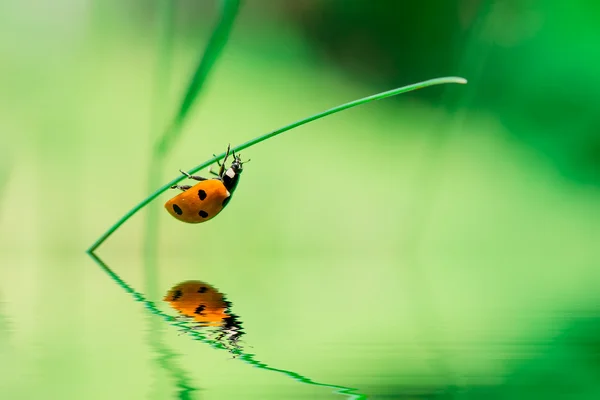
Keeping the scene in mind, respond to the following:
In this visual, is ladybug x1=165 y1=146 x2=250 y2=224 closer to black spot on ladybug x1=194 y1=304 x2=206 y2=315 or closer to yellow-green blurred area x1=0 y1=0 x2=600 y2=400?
yellow-green blurred area x1=0 y1=0 x2=600 y2=400

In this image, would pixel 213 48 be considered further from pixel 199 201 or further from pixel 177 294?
pixel 177 294

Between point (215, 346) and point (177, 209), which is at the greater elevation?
point (177, 209)

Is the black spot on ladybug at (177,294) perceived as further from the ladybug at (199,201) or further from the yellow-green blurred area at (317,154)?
the ladybug at (199,201)

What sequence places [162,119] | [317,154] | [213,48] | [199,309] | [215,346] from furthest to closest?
[317,154] < [162,119] < [213,48] < [199,309] < [215,346]

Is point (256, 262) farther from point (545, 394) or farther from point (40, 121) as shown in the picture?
point (545, 394)

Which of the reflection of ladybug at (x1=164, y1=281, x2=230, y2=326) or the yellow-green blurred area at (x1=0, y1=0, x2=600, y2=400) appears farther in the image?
the yellow-green blurred area at (x1=0, y1=0, x2=600, y2=400)

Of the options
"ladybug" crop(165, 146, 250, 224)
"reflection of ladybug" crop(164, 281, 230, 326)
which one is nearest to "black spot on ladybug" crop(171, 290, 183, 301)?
"reflection of ladybug" crop(164, 281, 230, 326)

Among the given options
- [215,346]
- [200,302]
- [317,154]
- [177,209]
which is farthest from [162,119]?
[215,346]
